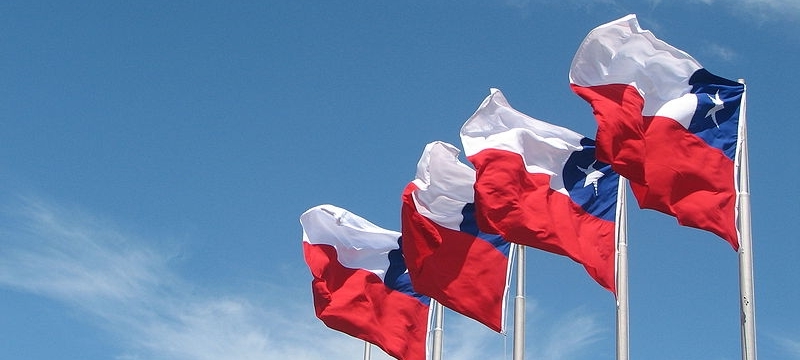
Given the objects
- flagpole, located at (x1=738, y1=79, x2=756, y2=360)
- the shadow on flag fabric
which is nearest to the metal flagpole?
the shadow on flag fabric

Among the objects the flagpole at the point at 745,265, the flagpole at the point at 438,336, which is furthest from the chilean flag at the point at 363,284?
the flagpole at the point at 745,265

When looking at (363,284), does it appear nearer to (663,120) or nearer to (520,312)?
(520,312)

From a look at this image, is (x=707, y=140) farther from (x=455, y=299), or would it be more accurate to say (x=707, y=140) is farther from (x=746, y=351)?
(x=455, y=299)

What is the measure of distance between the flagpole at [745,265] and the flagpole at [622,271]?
197 cm

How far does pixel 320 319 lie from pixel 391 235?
2.73m

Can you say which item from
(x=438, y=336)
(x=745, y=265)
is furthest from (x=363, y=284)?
(x=745, y=265)

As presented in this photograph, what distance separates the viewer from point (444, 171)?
2533cm

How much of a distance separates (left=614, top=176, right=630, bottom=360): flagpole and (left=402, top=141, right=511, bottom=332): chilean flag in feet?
11.5

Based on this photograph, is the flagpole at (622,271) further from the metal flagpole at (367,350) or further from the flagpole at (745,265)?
the metal flagpole at (367,350)

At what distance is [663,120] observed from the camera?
20.9 metres

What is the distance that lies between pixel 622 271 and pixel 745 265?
94.8 inches

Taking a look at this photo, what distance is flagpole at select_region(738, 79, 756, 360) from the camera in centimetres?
1803

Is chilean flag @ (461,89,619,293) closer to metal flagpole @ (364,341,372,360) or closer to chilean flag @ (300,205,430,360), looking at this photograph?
chilean flag @ (300,205,430,360)

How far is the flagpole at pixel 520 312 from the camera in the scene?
77.6ft
